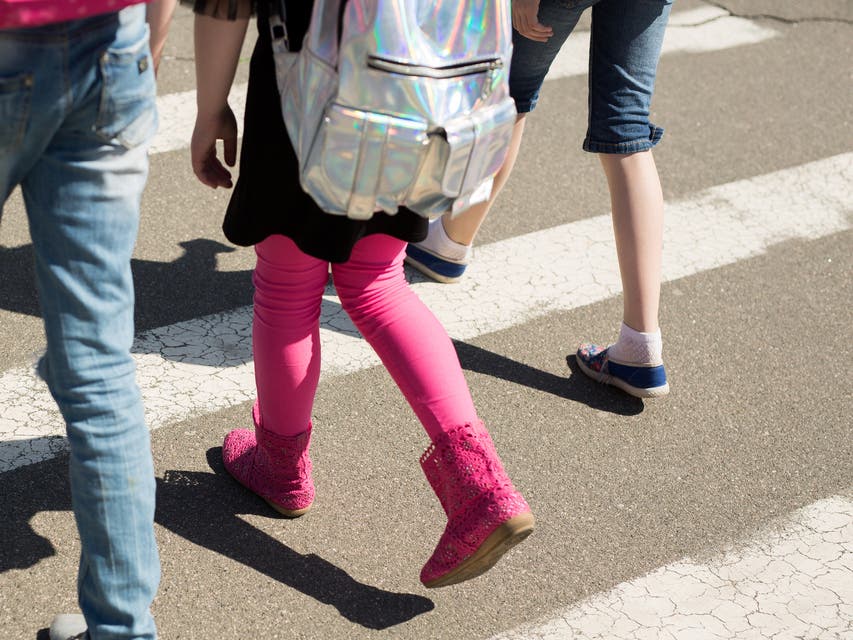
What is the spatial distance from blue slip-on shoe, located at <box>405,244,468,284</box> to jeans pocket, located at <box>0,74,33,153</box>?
2.10m

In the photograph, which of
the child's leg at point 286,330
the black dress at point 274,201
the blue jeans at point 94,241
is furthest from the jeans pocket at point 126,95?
the child's leg at point 286,330

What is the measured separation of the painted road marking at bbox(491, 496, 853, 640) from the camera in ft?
8.22

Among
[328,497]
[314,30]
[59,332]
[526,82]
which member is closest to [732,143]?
[526,82]

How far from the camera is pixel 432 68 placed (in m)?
1.96

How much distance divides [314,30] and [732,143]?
3225 mm

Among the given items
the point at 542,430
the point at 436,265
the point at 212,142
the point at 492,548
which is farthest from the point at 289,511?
the point at 436,265

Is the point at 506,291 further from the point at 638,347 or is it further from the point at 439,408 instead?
the point at 439,408

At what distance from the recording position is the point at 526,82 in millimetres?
3277

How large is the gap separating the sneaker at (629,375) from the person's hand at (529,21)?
921 mm


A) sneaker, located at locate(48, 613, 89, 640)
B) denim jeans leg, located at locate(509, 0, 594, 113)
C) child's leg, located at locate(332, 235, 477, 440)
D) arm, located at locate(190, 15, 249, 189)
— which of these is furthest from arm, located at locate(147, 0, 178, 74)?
denim jeans leg, located at locate(509, 0, 594, 113)

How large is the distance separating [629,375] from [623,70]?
84 centimetres

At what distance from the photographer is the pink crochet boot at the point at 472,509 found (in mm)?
2285

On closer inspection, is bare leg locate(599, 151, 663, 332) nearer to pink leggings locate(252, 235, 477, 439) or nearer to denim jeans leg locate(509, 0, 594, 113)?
denim jeans leg locate(509, 0, 594, 113)

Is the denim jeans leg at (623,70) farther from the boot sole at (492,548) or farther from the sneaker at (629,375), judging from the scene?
the boot sole at (492,548)
